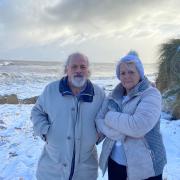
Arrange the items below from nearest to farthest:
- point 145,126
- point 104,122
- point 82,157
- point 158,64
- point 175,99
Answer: point 145,126
point 104,122
point 82,157
point 175,99
point 158,64

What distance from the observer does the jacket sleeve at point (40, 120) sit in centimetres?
319

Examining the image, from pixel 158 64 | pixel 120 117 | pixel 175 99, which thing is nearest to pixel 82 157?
pixel 120 117

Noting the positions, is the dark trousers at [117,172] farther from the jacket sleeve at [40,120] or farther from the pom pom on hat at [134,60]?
the pom pom on hat at [134,60]

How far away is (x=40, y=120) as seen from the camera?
3221mm

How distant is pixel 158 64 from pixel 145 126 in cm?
708

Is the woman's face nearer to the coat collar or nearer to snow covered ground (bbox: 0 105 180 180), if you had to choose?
the coat collar

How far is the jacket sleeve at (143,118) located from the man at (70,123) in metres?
0.50

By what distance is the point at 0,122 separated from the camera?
9031mm

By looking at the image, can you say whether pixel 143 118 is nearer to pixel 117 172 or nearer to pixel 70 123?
pixel 117 172

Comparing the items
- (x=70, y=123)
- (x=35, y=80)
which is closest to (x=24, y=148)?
(x=70, y=123)

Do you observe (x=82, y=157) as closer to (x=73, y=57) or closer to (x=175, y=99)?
(x=73, y=57)

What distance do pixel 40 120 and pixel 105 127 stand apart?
0.71 meters

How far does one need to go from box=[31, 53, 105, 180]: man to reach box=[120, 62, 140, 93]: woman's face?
454mm

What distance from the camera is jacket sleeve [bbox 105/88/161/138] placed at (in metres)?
2.66
